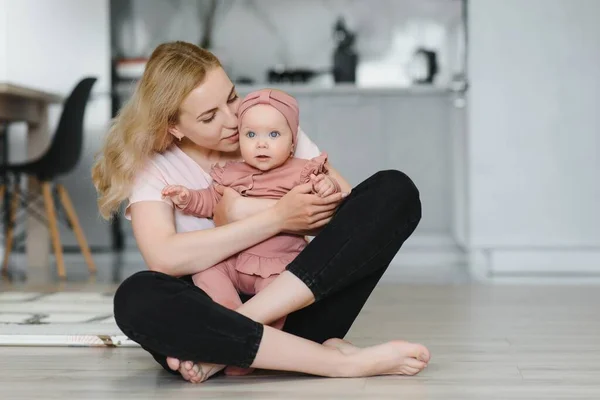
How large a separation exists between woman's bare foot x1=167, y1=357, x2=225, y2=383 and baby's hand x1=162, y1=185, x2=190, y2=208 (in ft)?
1.03

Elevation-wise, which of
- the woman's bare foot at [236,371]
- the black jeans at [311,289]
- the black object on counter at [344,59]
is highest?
the black object on counter at [344,59]

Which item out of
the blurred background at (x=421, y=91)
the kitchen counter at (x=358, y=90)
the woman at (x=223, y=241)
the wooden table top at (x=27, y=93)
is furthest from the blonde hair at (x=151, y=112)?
the kitchen counter at (x=358, y=90)

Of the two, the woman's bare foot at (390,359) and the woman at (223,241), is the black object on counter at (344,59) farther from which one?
the woman's bare foot at (390,359)

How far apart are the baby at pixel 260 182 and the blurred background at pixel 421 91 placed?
244 cm

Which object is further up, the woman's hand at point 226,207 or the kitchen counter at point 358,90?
the kitchen counter at point 358,90

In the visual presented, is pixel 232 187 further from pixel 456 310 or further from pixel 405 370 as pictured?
pixel 456 310

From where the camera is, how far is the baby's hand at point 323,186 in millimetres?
1871

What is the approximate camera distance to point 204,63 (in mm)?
2010

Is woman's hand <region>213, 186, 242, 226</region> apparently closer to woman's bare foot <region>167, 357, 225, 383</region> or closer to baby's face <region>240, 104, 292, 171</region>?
baby's face <region>240, 104, 292, 171</region>

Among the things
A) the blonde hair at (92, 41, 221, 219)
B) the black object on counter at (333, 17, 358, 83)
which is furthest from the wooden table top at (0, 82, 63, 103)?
the blonde hair at (92, 41, 221, 219)

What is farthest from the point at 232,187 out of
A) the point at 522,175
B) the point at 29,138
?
the point at 29,138

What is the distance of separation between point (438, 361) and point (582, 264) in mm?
2578

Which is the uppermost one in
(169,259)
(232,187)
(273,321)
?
(232,187)

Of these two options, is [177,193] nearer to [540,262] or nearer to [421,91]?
[540,262]
